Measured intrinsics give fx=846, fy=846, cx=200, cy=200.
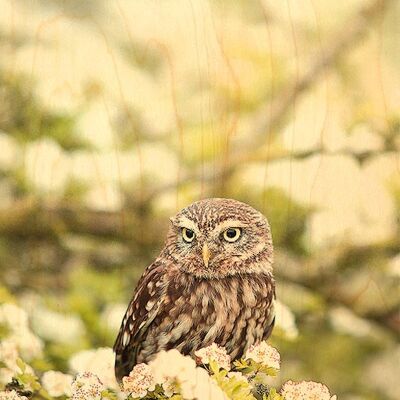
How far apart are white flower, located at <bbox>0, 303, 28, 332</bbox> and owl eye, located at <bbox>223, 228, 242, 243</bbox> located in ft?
1.24

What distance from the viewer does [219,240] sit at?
3.95 feet

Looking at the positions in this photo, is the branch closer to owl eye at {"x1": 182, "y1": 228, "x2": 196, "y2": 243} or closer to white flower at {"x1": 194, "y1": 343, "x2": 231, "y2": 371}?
owl eye at {"x1": 182, "y1": 228, "x2": 196, "y2": 243}

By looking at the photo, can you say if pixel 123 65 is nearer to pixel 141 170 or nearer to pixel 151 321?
pixel 141 170

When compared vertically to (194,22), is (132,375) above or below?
below

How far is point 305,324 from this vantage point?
132 cm

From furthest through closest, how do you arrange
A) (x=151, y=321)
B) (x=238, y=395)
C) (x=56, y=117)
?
1. (x=56, y=117)
2. (x=151, y=321)
3. (x=238, y=395)

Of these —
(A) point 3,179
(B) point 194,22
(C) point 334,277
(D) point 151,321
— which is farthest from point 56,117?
(C) point 334,277

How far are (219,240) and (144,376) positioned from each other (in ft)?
0.72

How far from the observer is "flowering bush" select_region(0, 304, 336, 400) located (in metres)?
1.12

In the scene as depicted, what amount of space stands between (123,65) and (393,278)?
0.54m

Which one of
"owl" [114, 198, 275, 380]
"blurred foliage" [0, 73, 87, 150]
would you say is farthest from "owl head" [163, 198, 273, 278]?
"blurred foliage" [0, 73, 87, 150]

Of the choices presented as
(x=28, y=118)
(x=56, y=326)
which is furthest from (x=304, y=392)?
(x=28, y=118)

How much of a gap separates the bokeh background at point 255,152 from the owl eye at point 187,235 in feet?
0.26

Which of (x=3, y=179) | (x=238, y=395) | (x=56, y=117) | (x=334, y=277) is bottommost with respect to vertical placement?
(x=238, y=395)
